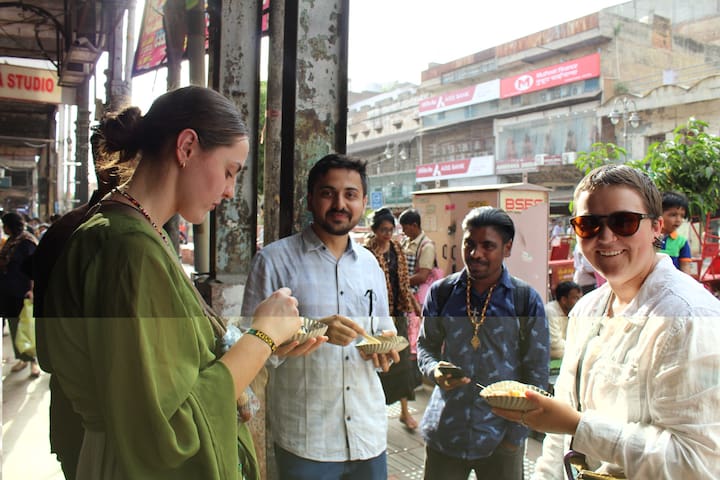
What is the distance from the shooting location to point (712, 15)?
2109 centimetres

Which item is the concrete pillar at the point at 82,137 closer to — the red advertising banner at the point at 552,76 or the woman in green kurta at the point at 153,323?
the woman in green kurta at the point at 153,323

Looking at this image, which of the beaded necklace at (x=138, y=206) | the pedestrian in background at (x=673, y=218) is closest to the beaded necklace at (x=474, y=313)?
the beaded necklace at (x=138, y=206)

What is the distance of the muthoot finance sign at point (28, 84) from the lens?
1067 centimetres

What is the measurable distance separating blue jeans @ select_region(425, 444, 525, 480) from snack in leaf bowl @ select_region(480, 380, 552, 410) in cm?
27

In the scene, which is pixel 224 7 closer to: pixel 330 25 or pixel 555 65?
pixel 330 25

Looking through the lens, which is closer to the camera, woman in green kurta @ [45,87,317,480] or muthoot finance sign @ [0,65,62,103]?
woman in green kurta @ [45,87,317,480]

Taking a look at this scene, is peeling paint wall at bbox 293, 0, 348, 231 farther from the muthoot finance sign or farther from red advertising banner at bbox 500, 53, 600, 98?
red advertising banner at bbox 500, 53, 600, 98

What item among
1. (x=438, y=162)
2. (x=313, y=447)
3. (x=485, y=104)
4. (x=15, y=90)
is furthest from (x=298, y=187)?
(x=438, y=162)

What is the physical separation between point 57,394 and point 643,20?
97.2 feet

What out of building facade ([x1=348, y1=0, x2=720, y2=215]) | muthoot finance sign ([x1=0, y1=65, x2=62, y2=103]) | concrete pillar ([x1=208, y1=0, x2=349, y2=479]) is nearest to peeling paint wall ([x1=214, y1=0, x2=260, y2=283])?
concrete pillar ([x1=208, y1=0, x2=349, y2=479])

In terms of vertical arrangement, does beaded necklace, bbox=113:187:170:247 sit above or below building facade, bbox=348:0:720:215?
below

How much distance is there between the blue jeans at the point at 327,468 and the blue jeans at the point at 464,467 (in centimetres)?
16

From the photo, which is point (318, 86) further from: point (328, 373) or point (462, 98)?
point (462, 98)

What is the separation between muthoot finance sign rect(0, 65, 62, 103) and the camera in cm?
1067
